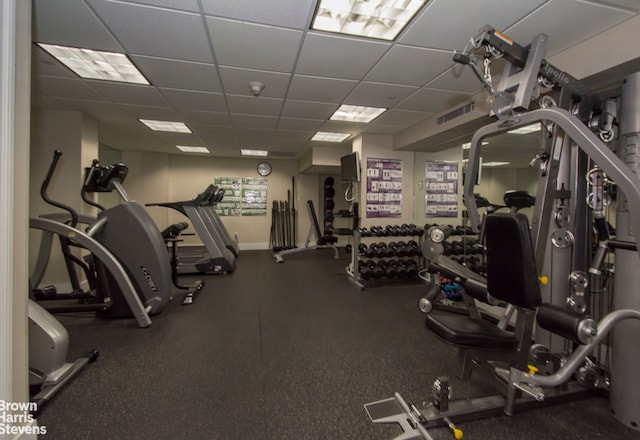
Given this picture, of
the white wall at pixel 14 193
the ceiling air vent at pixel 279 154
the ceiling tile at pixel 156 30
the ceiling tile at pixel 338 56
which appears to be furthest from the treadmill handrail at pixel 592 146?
the ceiling air vent at pixel 279 154

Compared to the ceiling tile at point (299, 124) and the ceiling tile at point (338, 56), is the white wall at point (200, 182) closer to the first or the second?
the ceiling tile at point (299, 124)

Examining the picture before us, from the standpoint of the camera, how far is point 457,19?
67.3 inches

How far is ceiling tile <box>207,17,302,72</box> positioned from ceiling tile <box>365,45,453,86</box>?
760 millimetres

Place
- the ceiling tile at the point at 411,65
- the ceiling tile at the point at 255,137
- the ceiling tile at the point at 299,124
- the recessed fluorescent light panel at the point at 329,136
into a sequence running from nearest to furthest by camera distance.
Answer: the ceiling tile at the point at 411,65 < the ceiling tile at the point at 299,124 < the ceiling tile at the point at 255,137 < the recessed fluorescent light panel at the point at 329,136

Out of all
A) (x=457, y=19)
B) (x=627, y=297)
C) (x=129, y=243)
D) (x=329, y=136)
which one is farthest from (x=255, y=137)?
(x=627, y=297)

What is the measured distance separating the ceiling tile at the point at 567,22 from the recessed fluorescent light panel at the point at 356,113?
5.46 ft

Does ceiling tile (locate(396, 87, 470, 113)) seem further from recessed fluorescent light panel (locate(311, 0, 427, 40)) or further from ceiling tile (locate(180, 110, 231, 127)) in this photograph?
ceiling tile (locate(180, 110, 231, 127))

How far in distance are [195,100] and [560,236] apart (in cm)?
360

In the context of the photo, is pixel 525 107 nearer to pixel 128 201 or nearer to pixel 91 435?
pixel 91 435

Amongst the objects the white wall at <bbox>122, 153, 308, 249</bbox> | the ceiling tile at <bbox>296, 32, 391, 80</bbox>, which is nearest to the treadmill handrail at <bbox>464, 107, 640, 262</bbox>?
the ceiling tile at <bbox>296, 32, 391, 80</bbox>

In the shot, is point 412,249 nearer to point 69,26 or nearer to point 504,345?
point 504,345

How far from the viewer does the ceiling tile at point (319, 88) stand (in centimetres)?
258

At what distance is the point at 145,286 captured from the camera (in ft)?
8.80

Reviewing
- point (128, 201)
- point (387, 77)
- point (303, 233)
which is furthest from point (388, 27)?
point (303, 233)
